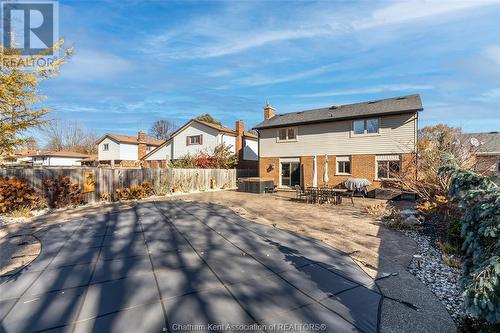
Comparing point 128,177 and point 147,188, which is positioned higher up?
point 128,177

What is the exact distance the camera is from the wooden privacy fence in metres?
10.7

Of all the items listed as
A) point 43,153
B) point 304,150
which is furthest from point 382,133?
point 43,153

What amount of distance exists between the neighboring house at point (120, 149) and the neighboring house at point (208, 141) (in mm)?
7319

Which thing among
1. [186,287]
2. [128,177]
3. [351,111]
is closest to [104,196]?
[128,177]

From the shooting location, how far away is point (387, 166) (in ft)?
53.0

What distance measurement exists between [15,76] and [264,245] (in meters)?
8.93

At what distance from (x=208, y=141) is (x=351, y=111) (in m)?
14.4

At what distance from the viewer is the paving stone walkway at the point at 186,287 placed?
9.55 ft

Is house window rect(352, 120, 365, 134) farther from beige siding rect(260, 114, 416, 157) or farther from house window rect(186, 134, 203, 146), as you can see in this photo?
house window rect(186, 134, 203, 146)

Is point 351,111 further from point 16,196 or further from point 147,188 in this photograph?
point 16,196

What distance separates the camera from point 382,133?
16.3m

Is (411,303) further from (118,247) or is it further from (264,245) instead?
(118,247)

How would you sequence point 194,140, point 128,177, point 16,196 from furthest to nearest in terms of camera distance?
→ 1. point 194,140
2. point 128,177
3. point 16,196

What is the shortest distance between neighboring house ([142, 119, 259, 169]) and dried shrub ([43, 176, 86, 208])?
46.9 ft
